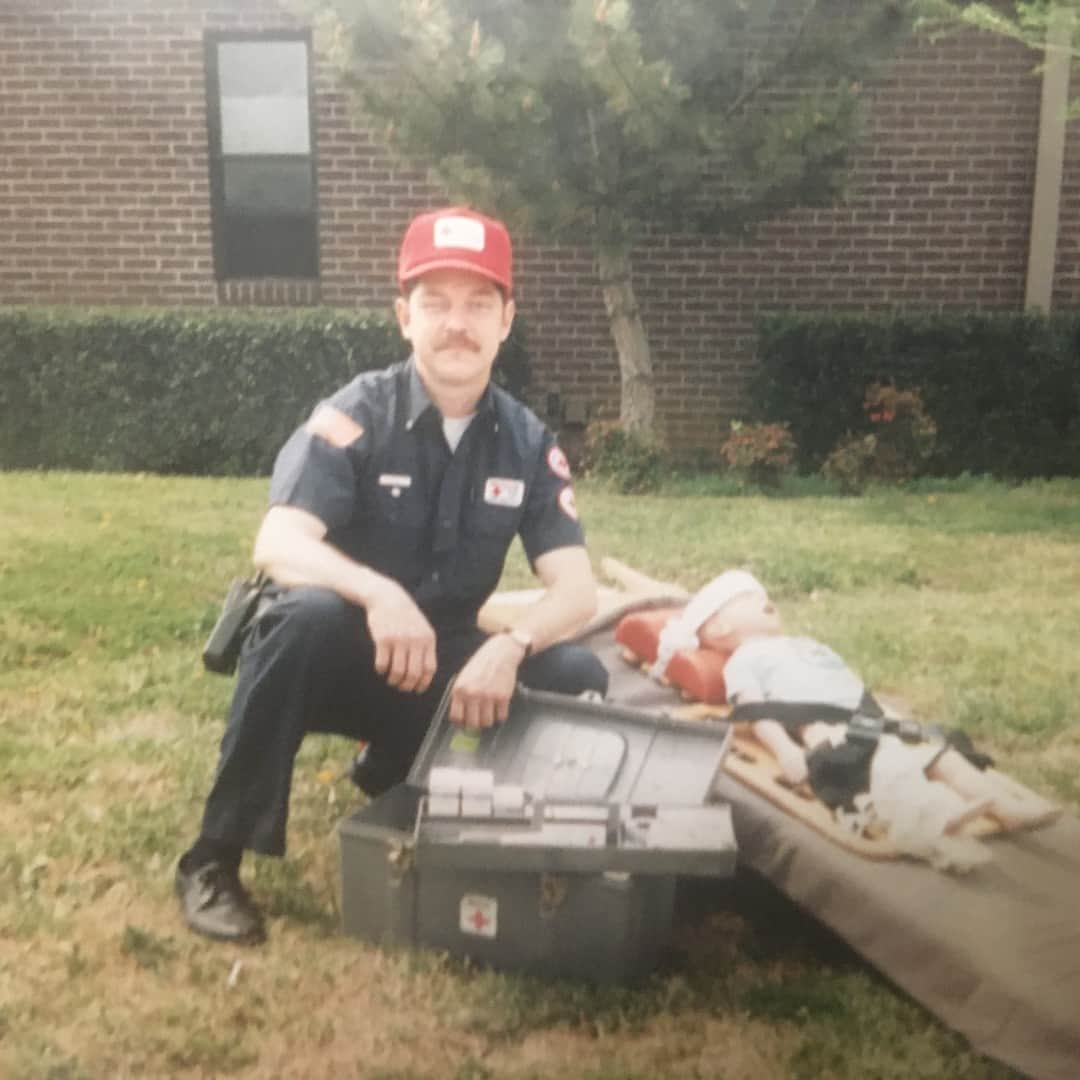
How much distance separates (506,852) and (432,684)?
15.6 inches

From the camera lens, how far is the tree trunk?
16.3ft

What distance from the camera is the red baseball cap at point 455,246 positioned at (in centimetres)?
175

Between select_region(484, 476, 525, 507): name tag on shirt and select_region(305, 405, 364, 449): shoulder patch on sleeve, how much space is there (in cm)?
21

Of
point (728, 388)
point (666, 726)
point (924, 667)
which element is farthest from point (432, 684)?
point (728, 388)

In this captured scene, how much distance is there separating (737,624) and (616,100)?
234 centimetres

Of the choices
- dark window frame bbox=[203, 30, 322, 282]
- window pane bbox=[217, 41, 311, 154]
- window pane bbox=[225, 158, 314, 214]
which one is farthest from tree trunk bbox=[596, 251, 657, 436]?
window pane bbox=[217, 41, 311, 154]

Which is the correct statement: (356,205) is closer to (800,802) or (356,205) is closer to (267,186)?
(267,186)

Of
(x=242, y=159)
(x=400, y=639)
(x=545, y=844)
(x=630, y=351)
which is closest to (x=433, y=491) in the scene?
(x=400, y=639)

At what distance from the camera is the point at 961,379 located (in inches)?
204

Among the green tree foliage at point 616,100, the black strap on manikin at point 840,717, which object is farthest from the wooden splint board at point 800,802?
the green tree foliage at point 616,100

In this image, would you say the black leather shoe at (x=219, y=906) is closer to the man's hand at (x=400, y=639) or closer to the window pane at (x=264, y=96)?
the man's hand at (x=400, y=639)

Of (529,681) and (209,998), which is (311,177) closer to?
(529,681)

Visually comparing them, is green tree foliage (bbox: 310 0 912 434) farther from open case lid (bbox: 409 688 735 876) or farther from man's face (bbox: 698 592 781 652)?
Result: open case lid (bbox: 409 688 735 876)

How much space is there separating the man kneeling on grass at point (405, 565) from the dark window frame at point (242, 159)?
389cm
